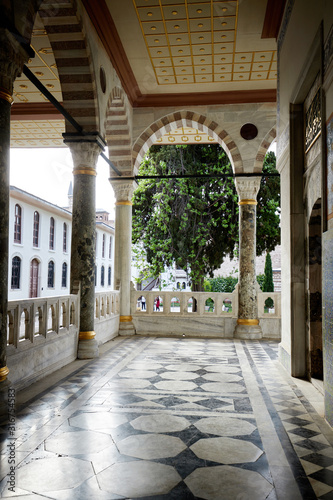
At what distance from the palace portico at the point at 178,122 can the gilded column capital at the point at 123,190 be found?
3 centimetres

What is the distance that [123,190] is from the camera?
9.63 m

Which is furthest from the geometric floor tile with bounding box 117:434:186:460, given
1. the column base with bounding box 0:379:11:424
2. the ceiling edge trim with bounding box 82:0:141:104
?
the ceiling edge trim with bounding box 82:0:141:104

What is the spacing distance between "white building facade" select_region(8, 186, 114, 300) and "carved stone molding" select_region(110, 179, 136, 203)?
9.72 metres

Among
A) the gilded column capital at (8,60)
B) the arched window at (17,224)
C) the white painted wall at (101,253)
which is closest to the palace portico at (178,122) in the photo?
the gilded column capital at (8,60)

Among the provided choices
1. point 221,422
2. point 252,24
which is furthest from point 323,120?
point 252,24

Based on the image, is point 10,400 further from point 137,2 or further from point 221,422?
point 137,2

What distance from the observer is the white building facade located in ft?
65.0

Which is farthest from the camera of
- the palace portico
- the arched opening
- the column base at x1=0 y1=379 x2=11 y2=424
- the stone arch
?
the stone arch

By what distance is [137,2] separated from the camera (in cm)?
589

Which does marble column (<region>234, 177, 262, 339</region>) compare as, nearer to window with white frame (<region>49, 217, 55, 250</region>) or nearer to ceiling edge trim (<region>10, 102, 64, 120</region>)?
ceiling edge trim (<region>10, 102, 64, 120</region>)

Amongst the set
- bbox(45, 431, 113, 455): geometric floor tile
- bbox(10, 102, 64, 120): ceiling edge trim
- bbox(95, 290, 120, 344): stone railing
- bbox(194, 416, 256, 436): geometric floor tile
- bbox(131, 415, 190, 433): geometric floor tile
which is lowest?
bbox(194, 416, 256, 436): geometric floor tile

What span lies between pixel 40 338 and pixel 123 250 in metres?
4.53

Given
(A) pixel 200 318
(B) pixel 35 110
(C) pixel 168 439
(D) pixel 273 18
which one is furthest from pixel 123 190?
(C) pixel 168 439

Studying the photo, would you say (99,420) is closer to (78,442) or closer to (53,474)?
(78,442)
